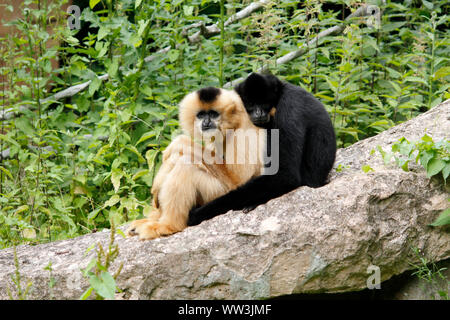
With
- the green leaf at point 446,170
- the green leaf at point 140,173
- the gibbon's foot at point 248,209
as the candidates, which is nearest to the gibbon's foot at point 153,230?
the gibbon's foot at point 248,209

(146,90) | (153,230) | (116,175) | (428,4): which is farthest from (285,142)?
(428,4)

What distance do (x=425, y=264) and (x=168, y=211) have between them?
7.06 feet

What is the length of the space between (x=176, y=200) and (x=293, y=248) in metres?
1.14

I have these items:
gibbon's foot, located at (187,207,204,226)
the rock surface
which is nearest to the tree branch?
gibbon's foot, located at (187,207,204,226)

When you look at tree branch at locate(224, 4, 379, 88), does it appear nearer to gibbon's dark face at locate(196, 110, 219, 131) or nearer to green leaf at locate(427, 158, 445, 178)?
gibbon's dark face at locate(196, 110, 219, 131)

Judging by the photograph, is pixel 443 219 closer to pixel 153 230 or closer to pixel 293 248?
pixel 293 248

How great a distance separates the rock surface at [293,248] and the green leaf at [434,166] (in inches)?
6.6

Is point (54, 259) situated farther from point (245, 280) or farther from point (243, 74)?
point (243, 74)

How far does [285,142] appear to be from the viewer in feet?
16.1

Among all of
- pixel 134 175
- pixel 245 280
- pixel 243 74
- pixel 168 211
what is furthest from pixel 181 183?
pixel 243 74

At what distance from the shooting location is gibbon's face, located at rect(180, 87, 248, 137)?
5.27m

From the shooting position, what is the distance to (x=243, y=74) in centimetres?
760

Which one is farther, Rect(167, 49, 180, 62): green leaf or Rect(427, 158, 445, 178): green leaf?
Rect(167, 49, 180, 62): green leaf

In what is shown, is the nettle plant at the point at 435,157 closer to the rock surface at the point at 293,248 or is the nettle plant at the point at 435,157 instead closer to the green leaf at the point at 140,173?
the rock surface at the point at 293,248
